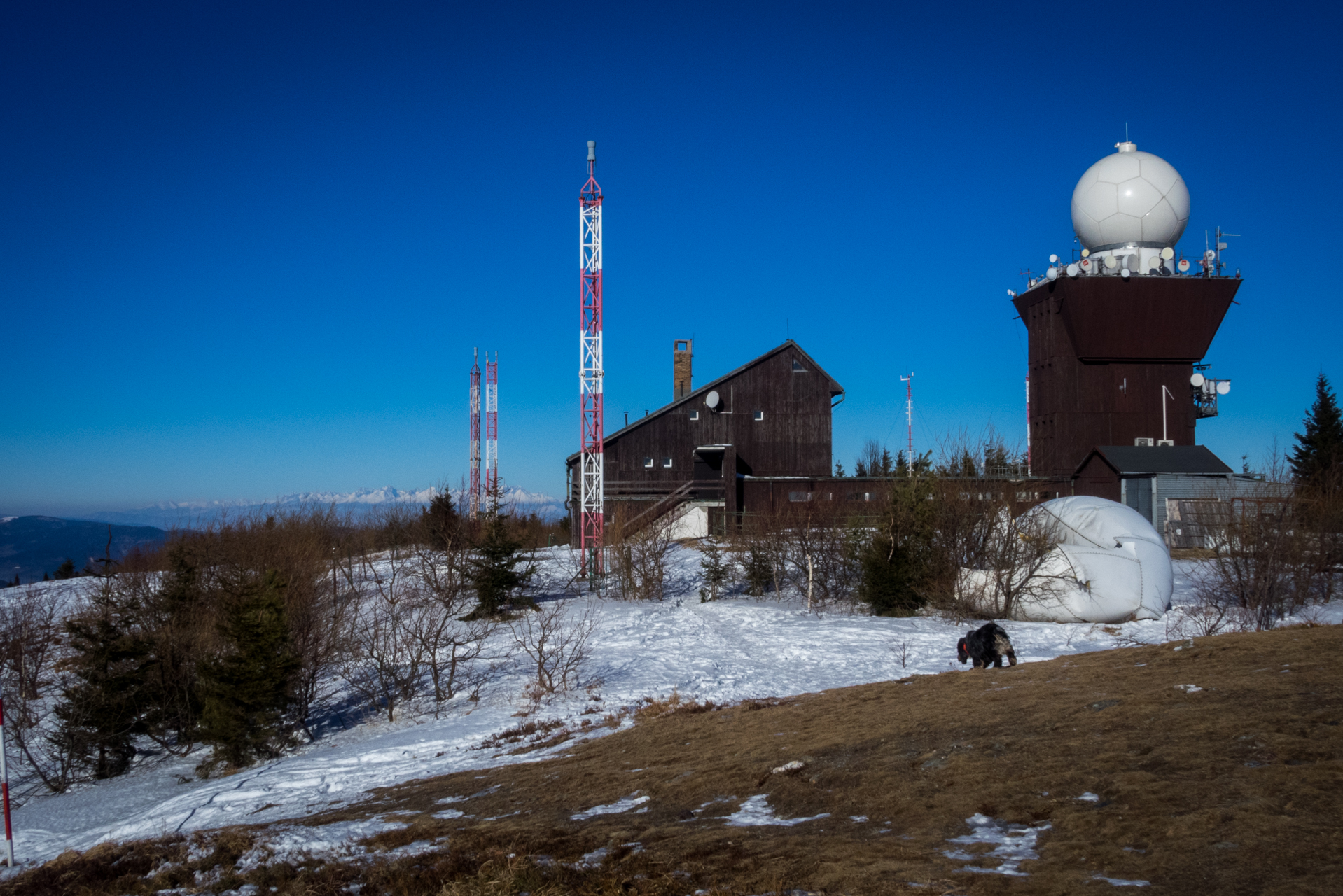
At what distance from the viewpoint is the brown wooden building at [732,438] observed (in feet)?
139

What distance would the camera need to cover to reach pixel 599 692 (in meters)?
15.5

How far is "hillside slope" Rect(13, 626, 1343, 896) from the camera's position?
496 cm

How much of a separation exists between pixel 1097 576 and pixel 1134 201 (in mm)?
27998

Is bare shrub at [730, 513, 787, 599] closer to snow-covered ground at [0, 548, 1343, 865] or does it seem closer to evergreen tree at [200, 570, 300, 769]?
snow-covered ground at [0, 548, 1343, 865]

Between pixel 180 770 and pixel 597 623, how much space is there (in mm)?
9560

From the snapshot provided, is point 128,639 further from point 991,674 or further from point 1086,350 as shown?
→ point 1086,350

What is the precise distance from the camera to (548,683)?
15.8m

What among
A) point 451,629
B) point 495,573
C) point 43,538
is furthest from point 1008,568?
point 43,538

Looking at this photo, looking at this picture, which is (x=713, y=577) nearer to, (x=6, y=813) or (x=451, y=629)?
(x=451, y=629)

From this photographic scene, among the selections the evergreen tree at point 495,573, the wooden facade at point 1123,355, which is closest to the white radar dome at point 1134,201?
the wooden facade at point 1123,355

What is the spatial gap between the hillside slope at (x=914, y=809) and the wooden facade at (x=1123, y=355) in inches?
1360

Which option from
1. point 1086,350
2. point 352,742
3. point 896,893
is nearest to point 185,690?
point 352,742

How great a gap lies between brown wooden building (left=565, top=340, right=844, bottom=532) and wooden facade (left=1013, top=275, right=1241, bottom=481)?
1114 cm

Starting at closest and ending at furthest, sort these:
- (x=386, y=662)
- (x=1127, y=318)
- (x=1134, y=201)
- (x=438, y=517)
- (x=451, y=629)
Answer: (x=386, y=662)
(x=451, y=629)
(x=438, y=517)
(x=1134, y=201)
(x=1127, y=318)
